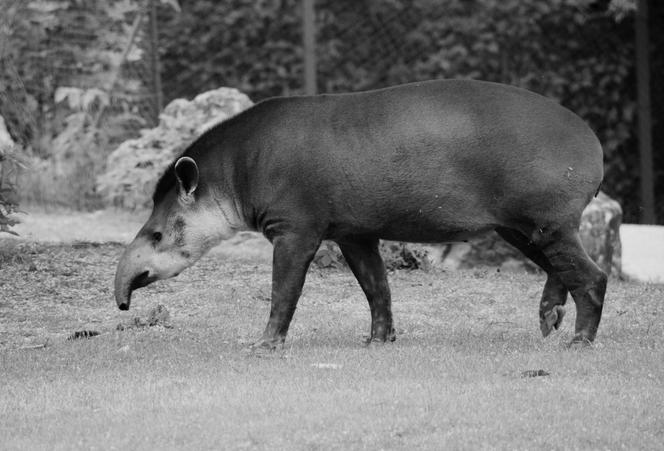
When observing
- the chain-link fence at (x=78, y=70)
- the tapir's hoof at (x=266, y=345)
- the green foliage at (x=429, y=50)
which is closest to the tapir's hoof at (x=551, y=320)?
the tapir's hoof at (x=266, y=345)

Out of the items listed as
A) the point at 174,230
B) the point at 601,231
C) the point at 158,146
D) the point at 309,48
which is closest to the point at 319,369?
the point at 174,230

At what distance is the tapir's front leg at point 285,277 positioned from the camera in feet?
24.7

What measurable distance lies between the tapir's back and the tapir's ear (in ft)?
1.41

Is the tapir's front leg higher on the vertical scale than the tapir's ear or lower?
lower

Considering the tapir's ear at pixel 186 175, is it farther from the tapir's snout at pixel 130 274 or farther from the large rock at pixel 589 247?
the large rock at pixel 589 247

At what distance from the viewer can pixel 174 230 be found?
795 cm

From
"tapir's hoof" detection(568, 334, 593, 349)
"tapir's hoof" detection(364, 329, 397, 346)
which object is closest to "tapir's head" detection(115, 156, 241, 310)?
"tapir's hoof" detection(364, 329, 397, 346)

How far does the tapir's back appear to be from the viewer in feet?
24.1

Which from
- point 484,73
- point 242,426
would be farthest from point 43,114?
point 242,426

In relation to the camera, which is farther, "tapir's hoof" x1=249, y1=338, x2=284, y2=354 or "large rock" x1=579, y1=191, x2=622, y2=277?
"large rock" x1=579, y1=191, x2=622, y2=277

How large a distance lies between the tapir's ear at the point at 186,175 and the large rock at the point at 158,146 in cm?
485

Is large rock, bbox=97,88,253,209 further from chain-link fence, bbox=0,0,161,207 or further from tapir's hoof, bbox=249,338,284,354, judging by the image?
tapir's hoof, bbox=249,338,284,354

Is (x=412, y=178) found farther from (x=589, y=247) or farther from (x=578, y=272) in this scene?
(x=589, y=247)

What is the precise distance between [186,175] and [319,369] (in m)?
1.72
